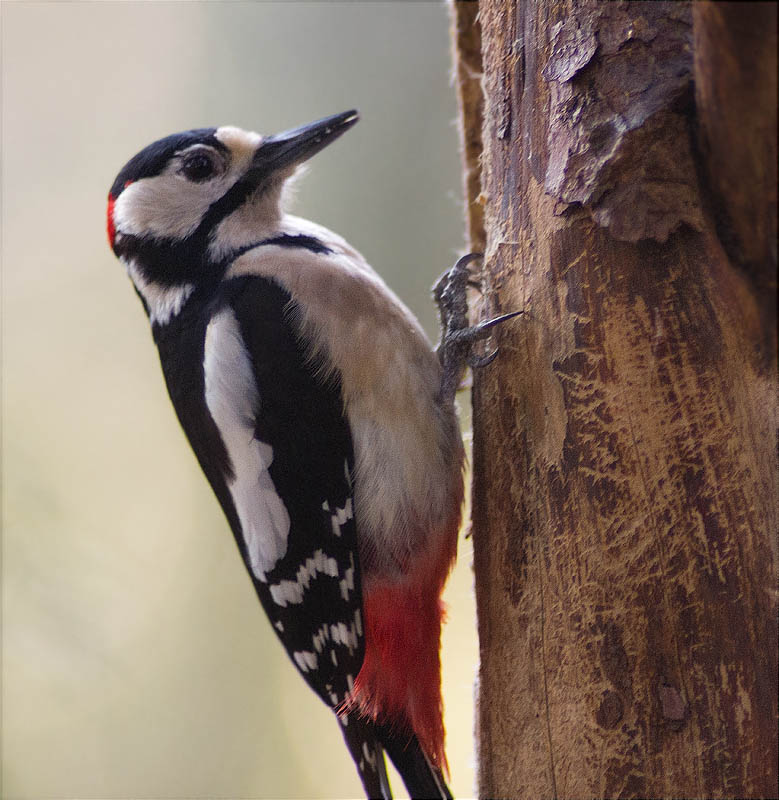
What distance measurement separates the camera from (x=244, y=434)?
1.60 m

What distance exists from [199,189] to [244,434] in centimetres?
56

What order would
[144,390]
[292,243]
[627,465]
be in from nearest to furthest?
1. [627,465]
2. [292,243]
3. [144,390]

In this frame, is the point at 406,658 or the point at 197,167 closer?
the point at 406,658

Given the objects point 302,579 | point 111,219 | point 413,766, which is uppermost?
point 111,219

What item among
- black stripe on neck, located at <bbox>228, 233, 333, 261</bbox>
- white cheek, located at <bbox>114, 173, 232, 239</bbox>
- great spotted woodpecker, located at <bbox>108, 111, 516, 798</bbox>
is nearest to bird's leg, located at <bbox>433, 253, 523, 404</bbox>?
great spotted woodpecker, located at <bbox>108, 111, 516, 798</bbox>

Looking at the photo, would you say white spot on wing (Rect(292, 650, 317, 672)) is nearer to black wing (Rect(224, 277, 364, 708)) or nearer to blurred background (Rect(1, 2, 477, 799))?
black wing (Rect(224, 277, 364, 708))

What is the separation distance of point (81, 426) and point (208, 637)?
3.12 ft

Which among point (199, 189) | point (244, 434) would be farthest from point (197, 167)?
point (244, 434)

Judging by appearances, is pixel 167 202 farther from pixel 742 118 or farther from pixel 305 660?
pixel 742 118

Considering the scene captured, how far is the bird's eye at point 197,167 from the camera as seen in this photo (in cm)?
180

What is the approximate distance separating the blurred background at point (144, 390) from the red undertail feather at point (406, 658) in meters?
1.16

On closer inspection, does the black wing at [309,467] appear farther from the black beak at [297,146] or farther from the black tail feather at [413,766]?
the black beak at [297,146]

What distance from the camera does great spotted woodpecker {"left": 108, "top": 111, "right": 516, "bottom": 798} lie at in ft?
5.10

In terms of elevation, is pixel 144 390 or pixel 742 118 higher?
pixel 742 118
